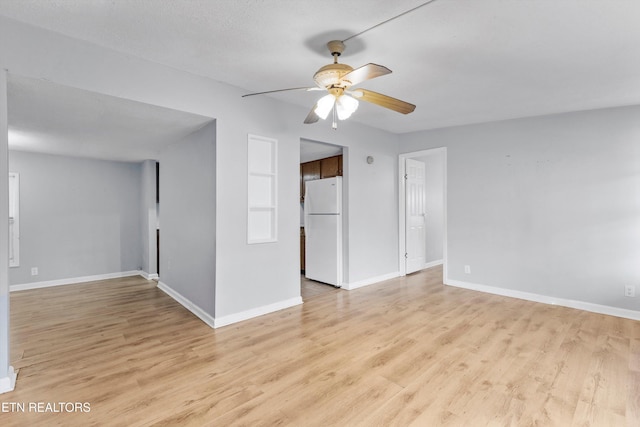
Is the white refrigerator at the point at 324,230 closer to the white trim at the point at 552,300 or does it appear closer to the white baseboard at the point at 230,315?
the white baseboard at the point at 230,315

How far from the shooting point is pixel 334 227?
4.63 meters

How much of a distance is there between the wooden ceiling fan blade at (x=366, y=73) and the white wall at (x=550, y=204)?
3208 millimetres

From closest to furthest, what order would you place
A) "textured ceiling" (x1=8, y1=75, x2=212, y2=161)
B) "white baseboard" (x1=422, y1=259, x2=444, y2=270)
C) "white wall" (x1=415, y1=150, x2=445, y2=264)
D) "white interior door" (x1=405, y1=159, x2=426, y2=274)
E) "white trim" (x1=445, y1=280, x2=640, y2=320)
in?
1. "textured ceiling" (x1=8, y1=75, x2=212, y2=161)
2. "white trim" (x1=445, y1=280, x2=640, y2=320)
3. "white interior door" (x1=405, y1=159, x2=426, y2=274)
4. "white baseboard" (x1=422, y1=259, x2=444, y2=270)
5. "white wall" (x1=415, y1=150, x2=445, y2=264)

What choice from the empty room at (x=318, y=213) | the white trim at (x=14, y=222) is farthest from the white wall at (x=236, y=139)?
the white trim at (x=14, y=222)

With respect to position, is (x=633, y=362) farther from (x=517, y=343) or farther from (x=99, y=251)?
(x=99, y=251)

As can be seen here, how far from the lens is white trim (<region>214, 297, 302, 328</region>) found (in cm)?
315

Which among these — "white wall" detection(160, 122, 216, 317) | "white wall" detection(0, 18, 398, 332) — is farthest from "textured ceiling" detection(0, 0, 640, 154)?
"white wall" detection(160, 122, 216, 317)

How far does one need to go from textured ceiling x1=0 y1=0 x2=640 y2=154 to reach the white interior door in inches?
88.5

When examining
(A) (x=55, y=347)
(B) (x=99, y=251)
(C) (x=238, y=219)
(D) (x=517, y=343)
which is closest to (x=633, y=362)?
(D) (x=517, y=343)

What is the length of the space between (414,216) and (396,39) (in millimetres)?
3752

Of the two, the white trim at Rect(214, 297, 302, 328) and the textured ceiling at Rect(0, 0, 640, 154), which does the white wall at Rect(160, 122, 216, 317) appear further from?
the textured ceiling at Rect(0, 0, 640, 154)

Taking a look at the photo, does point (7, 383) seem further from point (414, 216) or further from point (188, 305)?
point (414, 216)

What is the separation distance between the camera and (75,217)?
5.17 meters

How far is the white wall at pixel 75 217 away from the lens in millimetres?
4742
